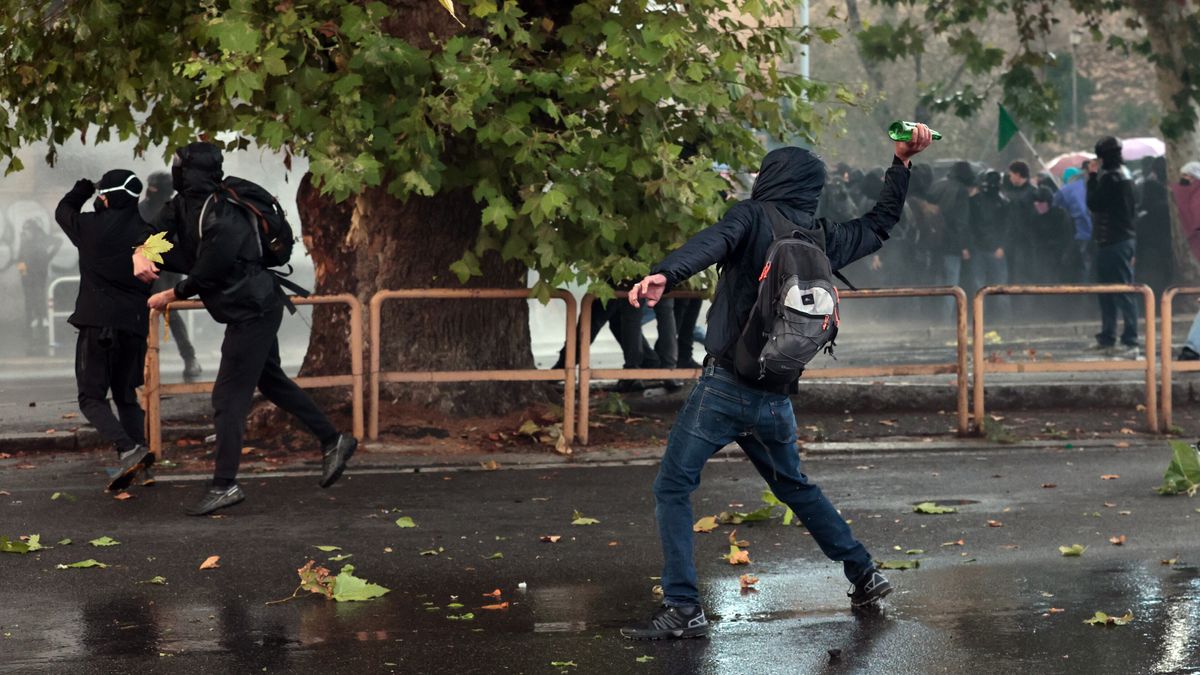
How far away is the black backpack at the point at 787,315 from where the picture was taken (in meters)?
5.91

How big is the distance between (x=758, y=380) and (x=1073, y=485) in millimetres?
4118

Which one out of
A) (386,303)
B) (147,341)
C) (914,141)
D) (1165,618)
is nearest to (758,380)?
(914,141)

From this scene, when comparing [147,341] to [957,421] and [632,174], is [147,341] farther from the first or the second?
[957,421]

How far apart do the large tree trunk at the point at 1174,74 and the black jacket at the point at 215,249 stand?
15.3 m

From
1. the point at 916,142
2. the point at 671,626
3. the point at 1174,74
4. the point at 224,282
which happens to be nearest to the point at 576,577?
the point at 671,626

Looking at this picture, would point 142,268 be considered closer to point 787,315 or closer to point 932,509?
point 787,315

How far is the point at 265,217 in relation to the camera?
858 cm

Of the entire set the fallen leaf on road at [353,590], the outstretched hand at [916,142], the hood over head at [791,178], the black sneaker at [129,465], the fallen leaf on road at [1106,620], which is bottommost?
the fallen leaf on road at [1106,620]

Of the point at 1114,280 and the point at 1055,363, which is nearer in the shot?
the point at 1055,363

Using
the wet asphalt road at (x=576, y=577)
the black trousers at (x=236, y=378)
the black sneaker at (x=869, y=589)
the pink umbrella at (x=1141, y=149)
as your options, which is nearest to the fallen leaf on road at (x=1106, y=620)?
the wet asphalt road at (x=576, y=577)

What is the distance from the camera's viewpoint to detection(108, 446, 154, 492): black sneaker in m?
9.25

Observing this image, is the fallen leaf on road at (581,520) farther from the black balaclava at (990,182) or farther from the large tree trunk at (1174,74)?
the black balaclava at (990,182)

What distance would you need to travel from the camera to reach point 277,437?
11211 mm

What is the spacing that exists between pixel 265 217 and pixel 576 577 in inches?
104
